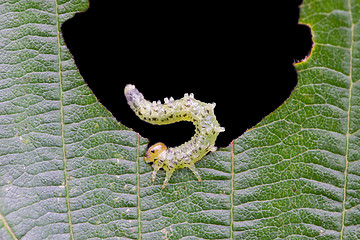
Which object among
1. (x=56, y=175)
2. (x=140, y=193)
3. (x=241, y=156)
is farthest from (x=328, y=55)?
(x=56, y=175)

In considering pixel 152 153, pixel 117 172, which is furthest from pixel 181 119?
pixel 117 172

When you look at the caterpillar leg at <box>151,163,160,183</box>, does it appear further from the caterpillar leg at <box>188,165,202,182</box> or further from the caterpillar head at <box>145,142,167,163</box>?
the caterpillar leg at <box>188,165,202,182</box>

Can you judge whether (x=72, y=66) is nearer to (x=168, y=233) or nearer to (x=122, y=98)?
(x=122, y=98)

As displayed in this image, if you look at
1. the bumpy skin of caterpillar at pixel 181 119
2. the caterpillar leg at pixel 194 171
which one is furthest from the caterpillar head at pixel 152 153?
the caterpillar leg at pixel 194 171

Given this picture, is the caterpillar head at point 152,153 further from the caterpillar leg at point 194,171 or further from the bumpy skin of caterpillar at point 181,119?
the caterpillar leg at point 194,171

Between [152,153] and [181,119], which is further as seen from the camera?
[181,119]

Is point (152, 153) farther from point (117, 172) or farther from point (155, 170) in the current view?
point (117, 172)
